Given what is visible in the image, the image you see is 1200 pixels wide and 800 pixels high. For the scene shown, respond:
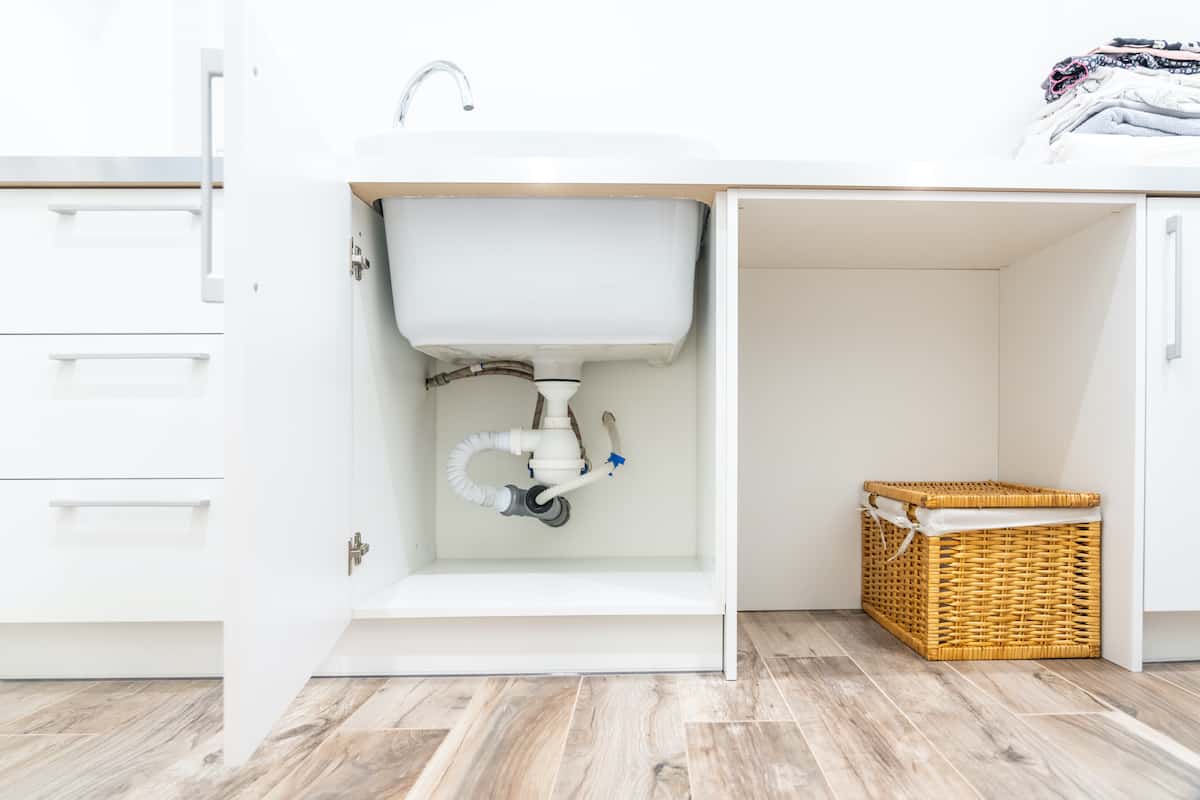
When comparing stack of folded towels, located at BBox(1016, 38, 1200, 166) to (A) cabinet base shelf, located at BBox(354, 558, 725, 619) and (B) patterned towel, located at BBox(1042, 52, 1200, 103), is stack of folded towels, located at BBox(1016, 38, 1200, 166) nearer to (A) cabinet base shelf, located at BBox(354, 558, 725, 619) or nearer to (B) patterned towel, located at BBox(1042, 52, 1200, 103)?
(B) patterned towel, located at BBox(1042, 52, 1200, 103)

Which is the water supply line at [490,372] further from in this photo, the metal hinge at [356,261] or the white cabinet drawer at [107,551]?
the white cabinet drawer at [107,551]

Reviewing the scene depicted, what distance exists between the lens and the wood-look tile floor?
72 centimetres

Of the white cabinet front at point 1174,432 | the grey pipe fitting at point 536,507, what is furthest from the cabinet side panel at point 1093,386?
the grey pipe fitting at point 536,507

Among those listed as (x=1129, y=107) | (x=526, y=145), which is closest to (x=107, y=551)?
(x=526, y=145)

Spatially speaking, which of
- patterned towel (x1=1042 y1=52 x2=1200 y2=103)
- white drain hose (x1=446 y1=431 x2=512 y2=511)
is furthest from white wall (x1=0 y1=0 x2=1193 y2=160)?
white drain hose (x1=446 y1=431 x2=512 y2=511)

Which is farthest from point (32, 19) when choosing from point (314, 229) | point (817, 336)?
point (817, 336)

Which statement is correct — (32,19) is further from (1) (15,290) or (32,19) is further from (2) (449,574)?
(2) (449,574)

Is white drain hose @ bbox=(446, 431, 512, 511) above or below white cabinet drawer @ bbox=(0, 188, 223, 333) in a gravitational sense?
below

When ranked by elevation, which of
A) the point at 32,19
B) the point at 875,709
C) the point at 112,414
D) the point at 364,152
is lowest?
the point at 875,709

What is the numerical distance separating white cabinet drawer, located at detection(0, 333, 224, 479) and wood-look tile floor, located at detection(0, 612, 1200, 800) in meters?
0.32

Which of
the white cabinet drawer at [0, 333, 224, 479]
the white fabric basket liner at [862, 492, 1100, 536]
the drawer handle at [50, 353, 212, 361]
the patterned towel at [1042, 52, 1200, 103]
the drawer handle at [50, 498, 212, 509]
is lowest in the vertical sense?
the white fabric basket liner at [862, 492, 1100, 536]

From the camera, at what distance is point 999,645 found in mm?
1111

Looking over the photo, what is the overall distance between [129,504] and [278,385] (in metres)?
0.45

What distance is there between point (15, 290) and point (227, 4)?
25.2 inches
